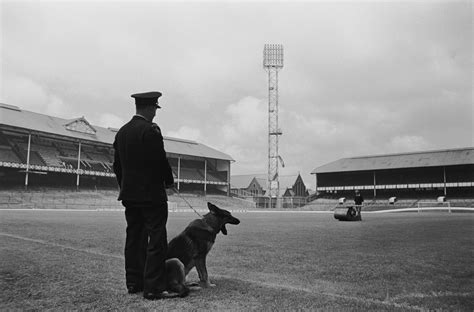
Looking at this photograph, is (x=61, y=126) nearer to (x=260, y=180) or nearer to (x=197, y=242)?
(x=260, y=180)

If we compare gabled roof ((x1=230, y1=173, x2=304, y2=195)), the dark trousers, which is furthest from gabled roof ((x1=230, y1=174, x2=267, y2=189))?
the dark trousers

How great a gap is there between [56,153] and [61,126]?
4.04 meters

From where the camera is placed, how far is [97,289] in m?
5.09

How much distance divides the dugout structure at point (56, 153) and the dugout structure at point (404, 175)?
24.9 m

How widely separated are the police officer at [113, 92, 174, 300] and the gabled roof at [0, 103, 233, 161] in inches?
2120

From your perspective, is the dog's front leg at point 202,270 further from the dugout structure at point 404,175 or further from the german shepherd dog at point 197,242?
the dugout structure at point 404,175

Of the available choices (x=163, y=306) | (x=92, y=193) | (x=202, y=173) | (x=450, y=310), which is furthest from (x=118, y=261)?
(x=202, y=173)

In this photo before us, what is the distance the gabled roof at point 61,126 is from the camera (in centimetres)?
5406

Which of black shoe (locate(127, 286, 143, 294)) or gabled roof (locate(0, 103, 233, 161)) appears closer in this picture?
black shoe (locate(127, 286, 143, 294))

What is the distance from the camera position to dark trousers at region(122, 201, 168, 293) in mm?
4738

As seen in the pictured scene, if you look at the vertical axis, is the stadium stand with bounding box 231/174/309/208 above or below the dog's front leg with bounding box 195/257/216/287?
above

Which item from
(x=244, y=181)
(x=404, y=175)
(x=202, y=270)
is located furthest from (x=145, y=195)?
(x=244, y=181)

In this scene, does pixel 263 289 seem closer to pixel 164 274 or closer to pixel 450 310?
pixel 164 274

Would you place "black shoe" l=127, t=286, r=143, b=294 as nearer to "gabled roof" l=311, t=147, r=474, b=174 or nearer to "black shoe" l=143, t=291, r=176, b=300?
"black shoe" l=143, t=291, r=176, b=300
